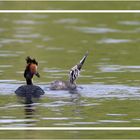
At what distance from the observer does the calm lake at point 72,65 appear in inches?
617

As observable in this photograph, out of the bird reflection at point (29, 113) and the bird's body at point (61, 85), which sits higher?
the bird's body at point (61, 85)

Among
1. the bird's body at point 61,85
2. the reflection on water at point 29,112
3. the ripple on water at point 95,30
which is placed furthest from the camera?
the ripple on water at point 95,30

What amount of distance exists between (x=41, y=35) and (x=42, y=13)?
16.7ft

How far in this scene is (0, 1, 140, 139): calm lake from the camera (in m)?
15.7

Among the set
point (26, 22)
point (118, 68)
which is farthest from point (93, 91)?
point (26, 22)

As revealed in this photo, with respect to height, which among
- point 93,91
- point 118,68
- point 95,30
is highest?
point 95,30

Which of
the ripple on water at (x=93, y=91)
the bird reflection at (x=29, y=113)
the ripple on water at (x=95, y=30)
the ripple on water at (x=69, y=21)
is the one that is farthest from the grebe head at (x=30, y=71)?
the ripple on water at (x=69, y=21)

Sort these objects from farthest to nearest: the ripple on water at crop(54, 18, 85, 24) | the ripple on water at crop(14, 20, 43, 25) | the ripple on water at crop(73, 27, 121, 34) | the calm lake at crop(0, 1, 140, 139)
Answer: the ripple on water at crop(54, 18, 85, 24) < the ripple on water at crop(14, 20, 43, 25) < the ripple on water at crop(73, 27, 121, 34) < the calm lake at crop(0, 1, 140, 139)

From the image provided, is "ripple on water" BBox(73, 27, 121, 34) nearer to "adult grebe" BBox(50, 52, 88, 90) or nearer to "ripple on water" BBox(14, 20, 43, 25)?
"ripple on water" BBox(14, 20, 43, 25)

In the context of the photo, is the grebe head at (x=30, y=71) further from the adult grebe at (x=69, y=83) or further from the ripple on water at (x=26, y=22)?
the ripple on water at (x=26, y=22)

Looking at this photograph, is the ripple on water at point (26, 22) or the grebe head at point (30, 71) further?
the ripple on water at point (26, 22)

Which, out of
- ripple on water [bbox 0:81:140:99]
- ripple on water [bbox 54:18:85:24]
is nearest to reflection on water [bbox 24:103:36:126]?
ripple on water [bbox 0:81:140:99]

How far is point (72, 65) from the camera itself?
2203 centimetres

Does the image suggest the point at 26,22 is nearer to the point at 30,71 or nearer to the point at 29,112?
the point at 30,71
